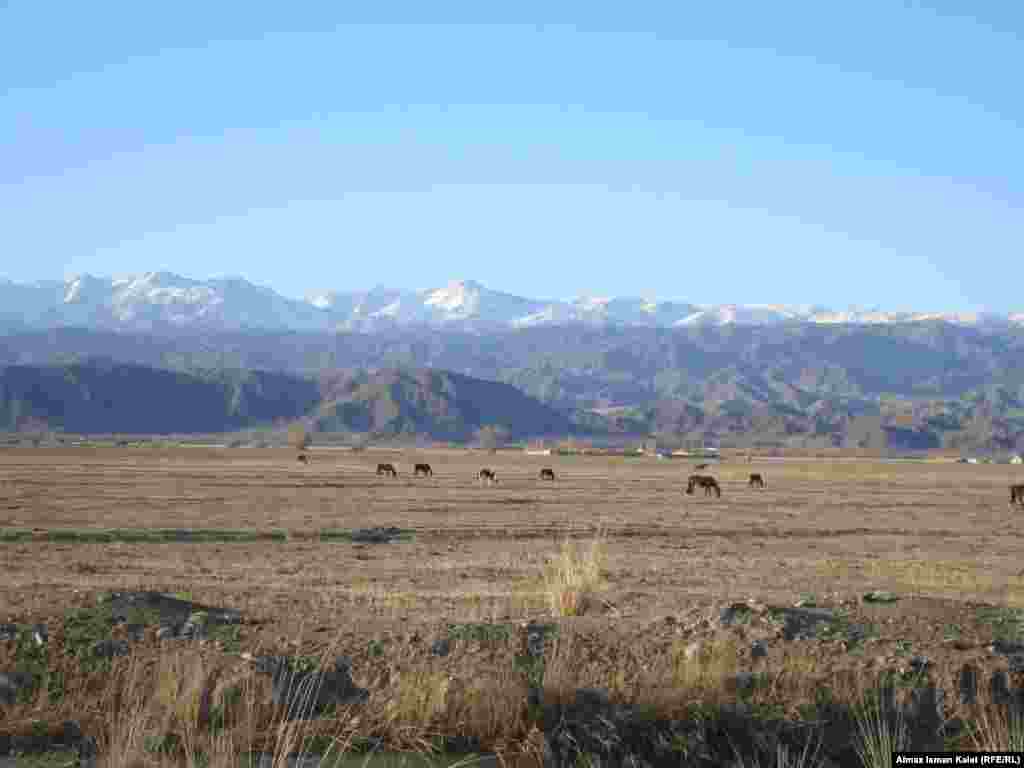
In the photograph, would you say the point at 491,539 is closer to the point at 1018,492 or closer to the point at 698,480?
the point at 698,480

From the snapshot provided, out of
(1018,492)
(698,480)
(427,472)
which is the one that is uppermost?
(1018,492)

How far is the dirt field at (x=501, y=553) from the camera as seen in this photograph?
627 inches

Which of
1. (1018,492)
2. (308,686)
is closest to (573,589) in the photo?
(308,686)

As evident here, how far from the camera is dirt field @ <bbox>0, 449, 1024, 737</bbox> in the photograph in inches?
627

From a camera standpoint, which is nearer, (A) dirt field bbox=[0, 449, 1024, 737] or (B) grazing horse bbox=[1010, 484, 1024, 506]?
(A) dirt field bbox=[0, 449, 1024, 737]

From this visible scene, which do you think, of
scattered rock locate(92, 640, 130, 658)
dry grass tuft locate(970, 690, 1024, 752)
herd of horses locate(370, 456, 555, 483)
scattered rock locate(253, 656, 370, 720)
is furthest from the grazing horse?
scattered rock locate(92, 640, 130, 658)

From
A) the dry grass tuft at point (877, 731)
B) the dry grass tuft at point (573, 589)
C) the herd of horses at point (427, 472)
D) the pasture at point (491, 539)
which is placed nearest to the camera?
the dry grass tuft at point (877, 731)

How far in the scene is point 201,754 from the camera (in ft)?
32.6

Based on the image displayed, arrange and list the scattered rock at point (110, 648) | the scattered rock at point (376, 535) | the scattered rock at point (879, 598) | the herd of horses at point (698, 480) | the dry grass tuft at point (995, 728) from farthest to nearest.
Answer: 1. the herd of horses at point (698, 480)
2. the scattered rock at point (376, 535)
3. the scattered rock at point (879, 598)
4. the scattered rock at point (110, 648)
5. the dry grass tuft at point (995, 728)

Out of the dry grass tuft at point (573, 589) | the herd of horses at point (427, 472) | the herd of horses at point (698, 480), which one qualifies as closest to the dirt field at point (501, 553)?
the dry grass tuft at point (573, 589)

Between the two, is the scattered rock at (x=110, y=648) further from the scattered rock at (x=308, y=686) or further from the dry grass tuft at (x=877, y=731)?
the dry grass tuft at (x=877, y=731)

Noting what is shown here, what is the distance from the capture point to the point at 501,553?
28.8 metres

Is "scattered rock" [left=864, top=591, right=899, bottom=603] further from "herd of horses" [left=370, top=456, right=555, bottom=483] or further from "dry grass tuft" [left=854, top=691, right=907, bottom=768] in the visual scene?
"herd of horses" [left=370, top=456, right=555, bottom=483]

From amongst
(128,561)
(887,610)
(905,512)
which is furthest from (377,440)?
(887,610)
